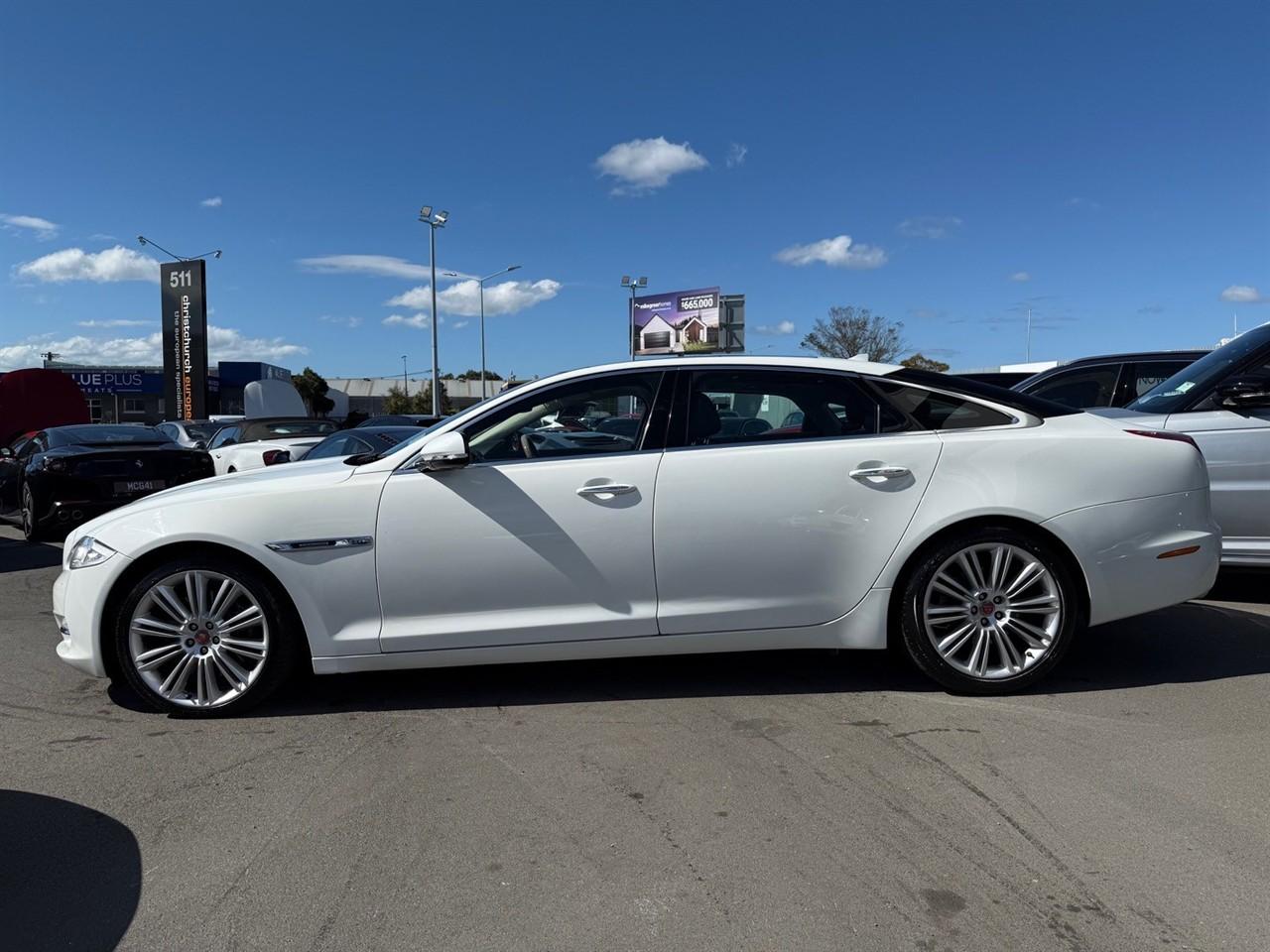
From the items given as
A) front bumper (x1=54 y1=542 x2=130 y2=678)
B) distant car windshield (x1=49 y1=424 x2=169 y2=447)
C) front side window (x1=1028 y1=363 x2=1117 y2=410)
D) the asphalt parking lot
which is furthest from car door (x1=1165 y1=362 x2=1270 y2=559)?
distant car windshield (x1=49 y1=424 x2=169 y2=447)

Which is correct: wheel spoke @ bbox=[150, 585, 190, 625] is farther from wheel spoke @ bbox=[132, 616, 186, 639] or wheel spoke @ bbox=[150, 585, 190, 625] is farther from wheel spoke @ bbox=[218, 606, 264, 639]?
wheel spoke @ bbox=[218, 606, 264, 639]

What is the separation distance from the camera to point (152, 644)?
13.7ft

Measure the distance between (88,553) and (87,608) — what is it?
0.25 m

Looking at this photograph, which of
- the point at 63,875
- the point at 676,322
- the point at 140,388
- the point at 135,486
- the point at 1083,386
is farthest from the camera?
the point at 140,388

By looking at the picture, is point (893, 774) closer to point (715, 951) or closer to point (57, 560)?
point (715, 951)

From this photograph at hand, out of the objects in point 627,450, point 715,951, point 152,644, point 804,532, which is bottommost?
point 715,951

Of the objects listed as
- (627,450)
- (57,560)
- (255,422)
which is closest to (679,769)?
(627,450)

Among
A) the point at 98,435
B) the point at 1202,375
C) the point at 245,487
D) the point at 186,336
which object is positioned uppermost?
the point at 186,336

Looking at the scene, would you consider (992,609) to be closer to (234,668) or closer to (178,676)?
(234,668)

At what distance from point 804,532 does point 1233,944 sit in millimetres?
2153

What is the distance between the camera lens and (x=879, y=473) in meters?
4.18

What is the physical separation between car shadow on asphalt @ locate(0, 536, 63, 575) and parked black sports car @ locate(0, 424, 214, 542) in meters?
0.21

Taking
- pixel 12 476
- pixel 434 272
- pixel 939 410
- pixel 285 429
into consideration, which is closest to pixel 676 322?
pixel 434 272

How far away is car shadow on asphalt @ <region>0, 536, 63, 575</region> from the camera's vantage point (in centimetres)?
867
